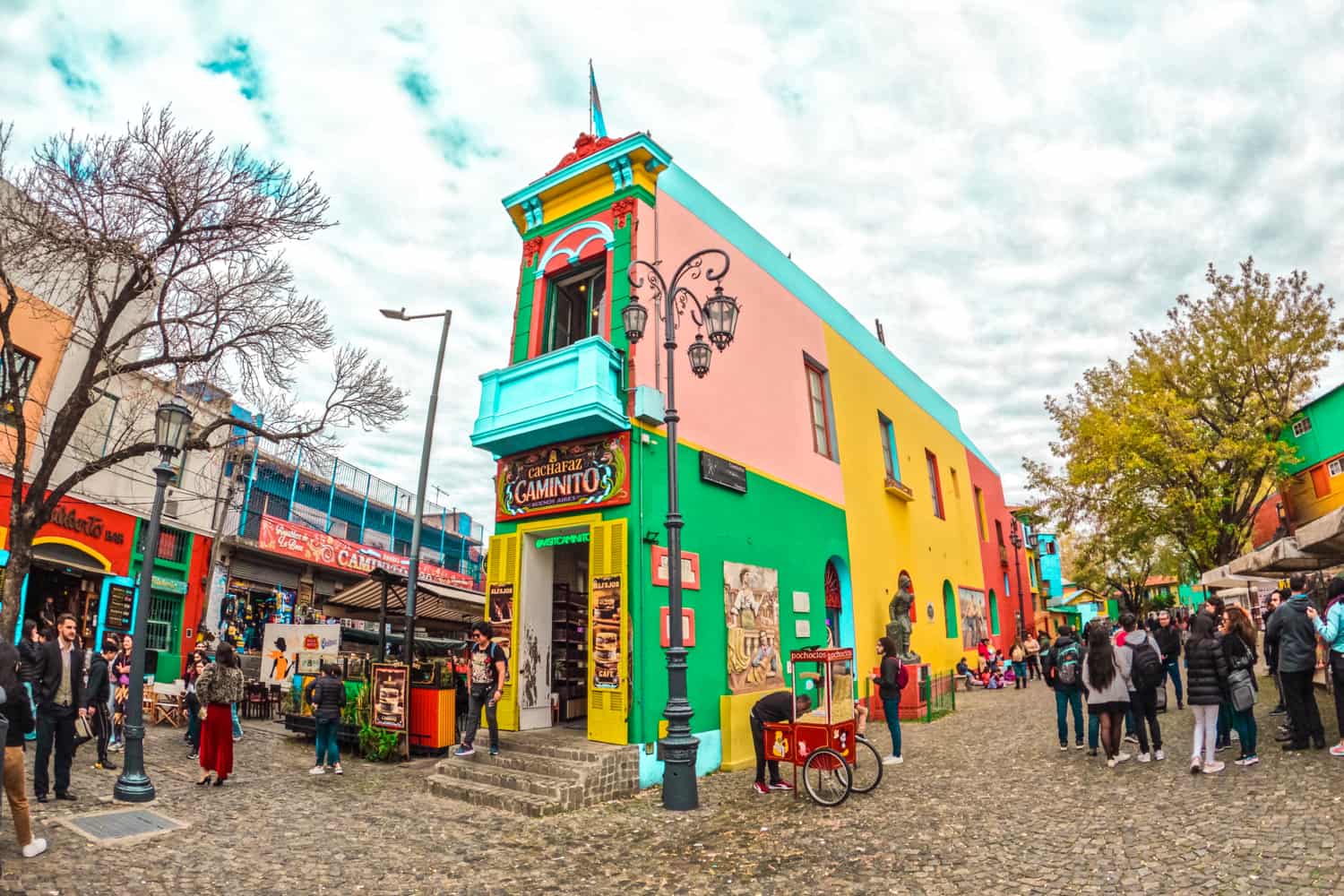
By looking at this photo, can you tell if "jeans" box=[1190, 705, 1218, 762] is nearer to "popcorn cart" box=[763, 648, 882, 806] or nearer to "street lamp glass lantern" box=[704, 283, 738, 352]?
"popcorn cart" box=[763, 648, 882, 806]

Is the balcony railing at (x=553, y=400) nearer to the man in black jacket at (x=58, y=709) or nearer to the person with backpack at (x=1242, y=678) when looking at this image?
the man in black jacket at (x=58, y=709)

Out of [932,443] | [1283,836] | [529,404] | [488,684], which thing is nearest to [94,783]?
[488,684]

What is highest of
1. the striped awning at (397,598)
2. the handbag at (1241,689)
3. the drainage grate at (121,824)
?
the striped awning at (397,598)

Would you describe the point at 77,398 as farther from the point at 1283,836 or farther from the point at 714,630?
the point at 1283,836

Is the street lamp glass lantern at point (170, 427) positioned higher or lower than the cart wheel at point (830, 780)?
higher

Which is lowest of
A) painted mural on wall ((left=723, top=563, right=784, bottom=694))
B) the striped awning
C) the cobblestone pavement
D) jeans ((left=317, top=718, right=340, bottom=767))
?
the cobblestone pavement

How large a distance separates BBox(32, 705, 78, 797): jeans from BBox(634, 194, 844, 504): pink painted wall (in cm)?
764

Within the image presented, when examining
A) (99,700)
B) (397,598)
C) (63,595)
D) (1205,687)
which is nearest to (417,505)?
(397,598)

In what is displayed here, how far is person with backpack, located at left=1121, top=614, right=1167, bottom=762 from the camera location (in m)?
8.71

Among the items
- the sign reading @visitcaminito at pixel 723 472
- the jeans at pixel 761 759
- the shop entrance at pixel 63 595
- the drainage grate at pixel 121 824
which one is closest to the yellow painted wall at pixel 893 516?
the sign reading @visitcaminito at pixel 723 472

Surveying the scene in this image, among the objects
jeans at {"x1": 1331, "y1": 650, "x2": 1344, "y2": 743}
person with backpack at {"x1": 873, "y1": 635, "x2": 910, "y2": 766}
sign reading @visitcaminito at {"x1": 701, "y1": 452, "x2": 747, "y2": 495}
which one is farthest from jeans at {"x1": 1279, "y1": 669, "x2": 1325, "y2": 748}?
sign reading @visitcaminito at {"x1": 701, "y1": 452, "x2": 747, "y2": 495}

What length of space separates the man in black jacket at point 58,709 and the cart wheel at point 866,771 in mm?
8453

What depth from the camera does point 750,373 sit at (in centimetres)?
1295

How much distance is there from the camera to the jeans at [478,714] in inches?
373
